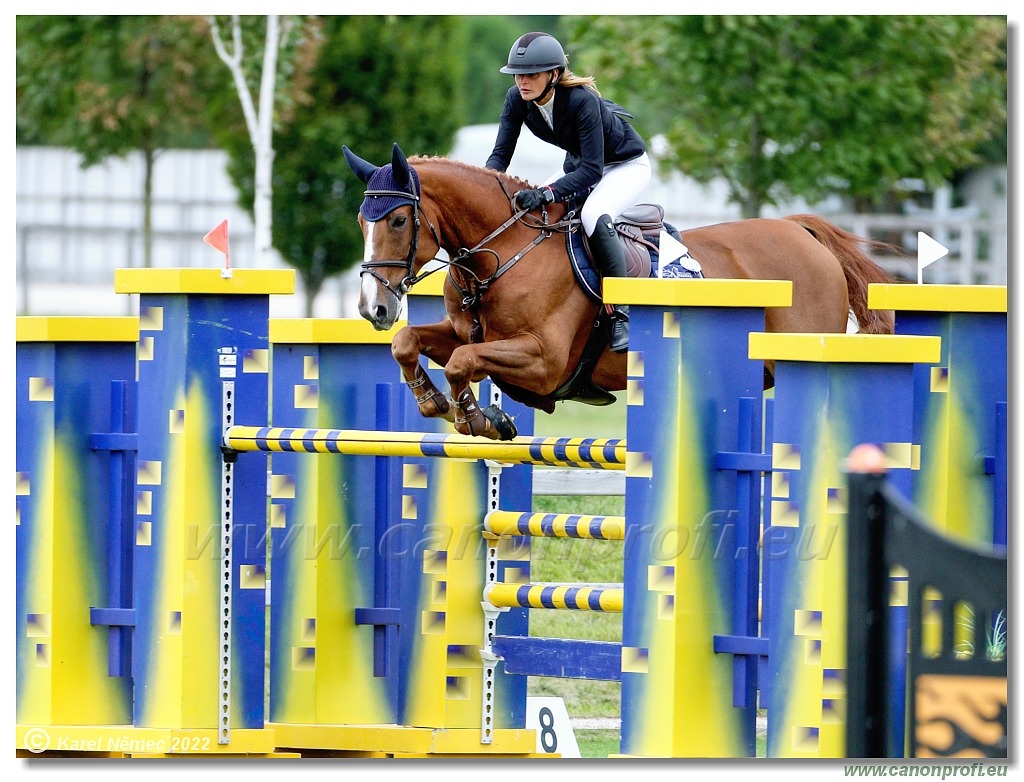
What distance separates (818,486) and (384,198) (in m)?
1.84

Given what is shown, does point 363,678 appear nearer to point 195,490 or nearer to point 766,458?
point 195,490

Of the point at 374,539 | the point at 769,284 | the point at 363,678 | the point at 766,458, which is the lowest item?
the point at 363,678

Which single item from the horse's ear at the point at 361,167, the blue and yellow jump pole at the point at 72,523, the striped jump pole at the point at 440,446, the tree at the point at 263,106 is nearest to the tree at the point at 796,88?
the tree at the point at 263,106

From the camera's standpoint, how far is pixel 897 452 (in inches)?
144

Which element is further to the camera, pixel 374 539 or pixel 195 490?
pixel 374 539

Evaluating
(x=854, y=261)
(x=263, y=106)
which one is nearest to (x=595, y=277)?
(x=854, y=261)

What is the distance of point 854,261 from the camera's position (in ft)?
21.4

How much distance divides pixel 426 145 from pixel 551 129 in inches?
565

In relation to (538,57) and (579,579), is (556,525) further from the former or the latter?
(579,579)

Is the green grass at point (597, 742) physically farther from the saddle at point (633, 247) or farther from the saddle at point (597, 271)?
the saddle at point (633, 247)

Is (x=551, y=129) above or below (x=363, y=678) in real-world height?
above

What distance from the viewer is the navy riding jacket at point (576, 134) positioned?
522 cm

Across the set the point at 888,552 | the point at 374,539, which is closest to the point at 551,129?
the point at 374,539

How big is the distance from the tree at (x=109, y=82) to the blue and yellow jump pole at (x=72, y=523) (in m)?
11.4
